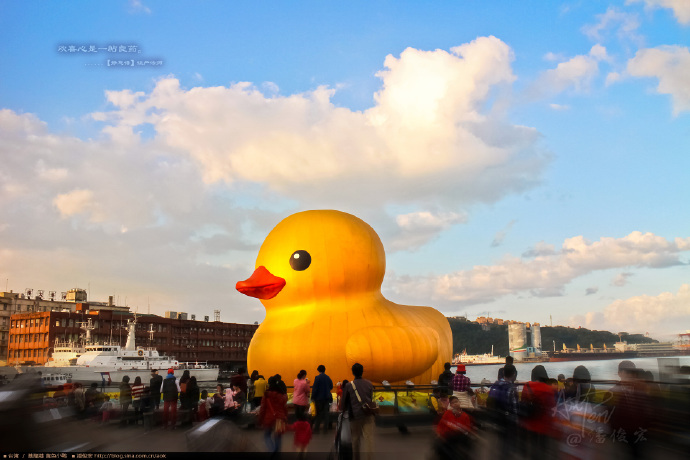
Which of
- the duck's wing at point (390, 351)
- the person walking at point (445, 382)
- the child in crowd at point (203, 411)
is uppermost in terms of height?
the duck's wing at point (390, 351)

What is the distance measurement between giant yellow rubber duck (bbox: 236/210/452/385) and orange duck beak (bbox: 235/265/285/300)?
3 centimetres

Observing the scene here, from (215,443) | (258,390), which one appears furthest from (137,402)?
(215,443)

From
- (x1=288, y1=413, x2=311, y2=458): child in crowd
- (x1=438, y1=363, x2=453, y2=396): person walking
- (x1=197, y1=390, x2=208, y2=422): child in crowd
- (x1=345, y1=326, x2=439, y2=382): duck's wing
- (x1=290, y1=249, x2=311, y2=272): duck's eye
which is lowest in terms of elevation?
(x1=197, y1=390, x2=208, y2=422): child in crowd

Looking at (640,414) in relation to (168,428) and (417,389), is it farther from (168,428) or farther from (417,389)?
(168,428)

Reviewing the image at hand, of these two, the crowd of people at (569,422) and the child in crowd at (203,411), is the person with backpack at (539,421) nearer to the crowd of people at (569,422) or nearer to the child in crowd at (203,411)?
the crowd of people at (569,422)

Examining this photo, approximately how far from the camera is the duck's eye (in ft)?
47.1

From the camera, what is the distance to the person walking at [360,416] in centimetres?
726

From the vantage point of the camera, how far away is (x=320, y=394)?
10367 mm

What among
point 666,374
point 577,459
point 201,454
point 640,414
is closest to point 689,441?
point 640,414

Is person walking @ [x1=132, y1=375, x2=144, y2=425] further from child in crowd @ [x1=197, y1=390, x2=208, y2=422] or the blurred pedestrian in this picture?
the blurred pedestrian

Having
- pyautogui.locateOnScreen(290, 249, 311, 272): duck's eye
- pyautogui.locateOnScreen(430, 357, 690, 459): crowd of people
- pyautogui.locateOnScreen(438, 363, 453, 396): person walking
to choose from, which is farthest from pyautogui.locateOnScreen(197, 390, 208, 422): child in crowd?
pyautogui.locateOnScreen(430, 357, 690, 459): crowd of people

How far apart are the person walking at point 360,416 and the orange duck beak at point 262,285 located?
7259 mm

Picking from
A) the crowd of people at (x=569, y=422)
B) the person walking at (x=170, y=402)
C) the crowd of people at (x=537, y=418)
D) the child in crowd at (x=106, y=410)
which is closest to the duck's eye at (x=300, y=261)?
the person walking at (x=170, y=402)

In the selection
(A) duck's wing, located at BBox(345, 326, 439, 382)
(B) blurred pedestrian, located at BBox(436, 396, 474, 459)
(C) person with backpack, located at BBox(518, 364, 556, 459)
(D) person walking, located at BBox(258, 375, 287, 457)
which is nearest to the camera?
(B) blurred pedestrian, located at BBox(436, 396, 474, 459)
